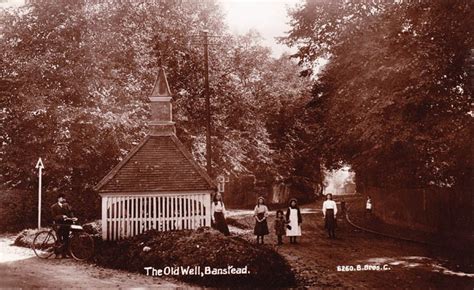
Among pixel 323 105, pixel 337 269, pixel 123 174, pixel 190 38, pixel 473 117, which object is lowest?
pixel 337 269

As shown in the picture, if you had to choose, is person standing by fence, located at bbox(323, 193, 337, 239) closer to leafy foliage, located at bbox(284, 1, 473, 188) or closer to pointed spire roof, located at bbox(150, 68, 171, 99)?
leafy foliage, located at bbox(284, 1, 473, 188)

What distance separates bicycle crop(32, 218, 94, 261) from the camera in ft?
36.8

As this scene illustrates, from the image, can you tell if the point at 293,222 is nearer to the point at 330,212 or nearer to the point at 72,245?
the point at 330,212

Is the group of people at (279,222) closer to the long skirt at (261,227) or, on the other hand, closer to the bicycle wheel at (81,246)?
the long skirt at (261,227)

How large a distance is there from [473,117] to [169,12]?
1336cm

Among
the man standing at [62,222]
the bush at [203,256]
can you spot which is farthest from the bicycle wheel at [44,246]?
the bush at [203,256]

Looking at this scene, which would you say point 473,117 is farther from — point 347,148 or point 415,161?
point 347,148

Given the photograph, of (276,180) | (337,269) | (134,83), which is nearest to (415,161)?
(337,269)

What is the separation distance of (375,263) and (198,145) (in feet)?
35.4

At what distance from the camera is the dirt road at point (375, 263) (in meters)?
8.78

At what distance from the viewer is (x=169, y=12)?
1991 centimetres

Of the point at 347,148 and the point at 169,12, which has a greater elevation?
the point at 169,12

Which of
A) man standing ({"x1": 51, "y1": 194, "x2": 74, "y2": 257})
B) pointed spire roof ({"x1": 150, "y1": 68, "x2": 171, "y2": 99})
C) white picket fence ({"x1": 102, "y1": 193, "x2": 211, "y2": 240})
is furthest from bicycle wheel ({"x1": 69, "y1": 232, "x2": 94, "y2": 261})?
pointed spire roof ({"x1": 150, "y1": 68, "x2": 171, "y2": 99})

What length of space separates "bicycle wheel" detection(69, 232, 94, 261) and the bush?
268 mm
